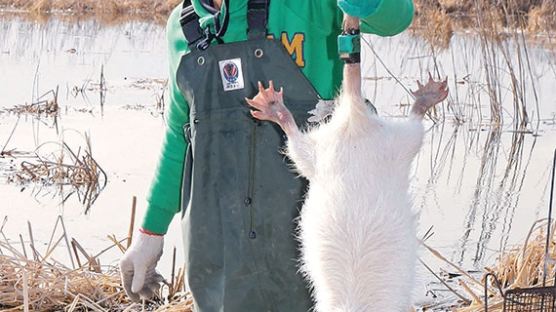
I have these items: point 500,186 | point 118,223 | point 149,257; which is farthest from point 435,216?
point 149,257

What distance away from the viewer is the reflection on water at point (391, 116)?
6.48 metres

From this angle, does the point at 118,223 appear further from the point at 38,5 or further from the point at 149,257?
the point at 38,5

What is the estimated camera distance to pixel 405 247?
2.18m

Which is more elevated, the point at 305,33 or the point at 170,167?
the point at 305,33

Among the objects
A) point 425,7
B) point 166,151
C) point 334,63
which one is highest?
point 425,7

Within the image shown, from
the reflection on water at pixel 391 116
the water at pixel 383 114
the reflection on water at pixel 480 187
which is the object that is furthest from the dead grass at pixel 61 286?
the reflection on water at pixel 480 187

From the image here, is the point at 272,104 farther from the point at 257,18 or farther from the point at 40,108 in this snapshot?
the point at 40,108

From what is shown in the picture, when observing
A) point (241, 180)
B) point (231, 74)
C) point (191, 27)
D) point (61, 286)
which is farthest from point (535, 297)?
point (61, 286)

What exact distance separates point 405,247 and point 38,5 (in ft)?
57.2

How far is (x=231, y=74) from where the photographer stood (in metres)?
2.58

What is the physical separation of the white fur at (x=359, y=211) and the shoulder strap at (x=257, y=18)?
0.35 meters

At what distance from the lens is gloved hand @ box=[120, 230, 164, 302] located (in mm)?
2801

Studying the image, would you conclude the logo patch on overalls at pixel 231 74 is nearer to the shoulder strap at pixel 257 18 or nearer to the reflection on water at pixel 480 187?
the shoulder strap at pixel 257 18

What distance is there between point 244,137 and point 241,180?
110mm
